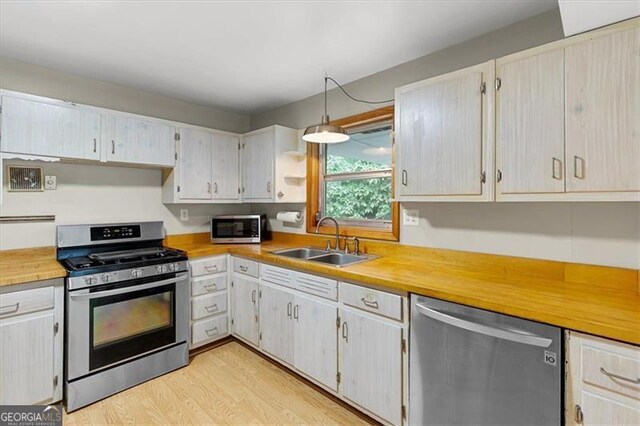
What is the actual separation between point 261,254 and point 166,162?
122 centimetres

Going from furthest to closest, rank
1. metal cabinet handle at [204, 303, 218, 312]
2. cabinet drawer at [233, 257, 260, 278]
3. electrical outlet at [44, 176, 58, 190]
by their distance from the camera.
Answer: metal cabinet handle at [204, 303, 218, 312] → cabinet drawer at [233, 257, 260, 278] → electrical outlet at [44, 176, 58, 190]

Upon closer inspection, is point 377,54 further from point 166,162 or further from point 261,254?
point 166,162

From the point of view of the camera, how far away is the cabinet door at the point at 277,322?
7.61 feet

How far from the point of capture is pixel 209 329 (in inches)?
108

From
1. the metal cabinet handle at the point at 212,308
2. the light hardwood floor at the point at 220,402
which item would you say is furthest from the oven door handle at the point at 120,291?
the light hardwood floor at the point at 220,402

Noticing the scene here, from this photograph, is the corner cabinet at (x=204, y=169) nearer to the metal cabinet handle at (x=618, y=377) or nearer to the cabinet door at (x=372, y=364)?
the cabinet door at (x=372, y=364)

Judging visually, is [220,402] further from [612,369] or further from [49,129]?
[49,129]

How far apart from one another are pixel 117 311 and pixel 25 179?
1253mm

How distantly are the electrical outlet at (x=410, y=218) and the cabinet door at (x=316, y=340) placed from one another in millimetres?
838

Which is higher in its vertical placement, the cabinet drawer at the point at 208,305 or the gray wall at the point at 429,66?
the gray wall at the point at 429,66

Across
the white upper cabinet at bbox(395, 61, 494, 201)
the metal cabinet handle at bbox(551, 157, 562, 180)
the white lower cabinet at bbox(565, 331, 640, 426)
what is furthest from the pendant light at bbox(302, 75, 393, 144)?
the white lower cabinet at bbox(565, 331, 640, 426)

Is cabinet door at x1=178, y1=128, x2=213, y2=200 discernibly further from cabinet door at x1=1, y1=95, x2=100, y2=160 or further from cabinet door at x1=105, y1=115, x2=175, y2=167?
cabinet door at x1=1, y1=95, x2=100, y2=160

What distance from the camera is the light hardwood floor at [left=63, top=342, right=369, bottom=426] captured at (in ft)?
6.26

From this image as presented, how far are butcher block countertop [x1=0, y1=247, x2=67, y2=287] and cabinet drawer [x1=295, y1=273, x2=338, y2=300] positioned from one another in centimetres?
150
